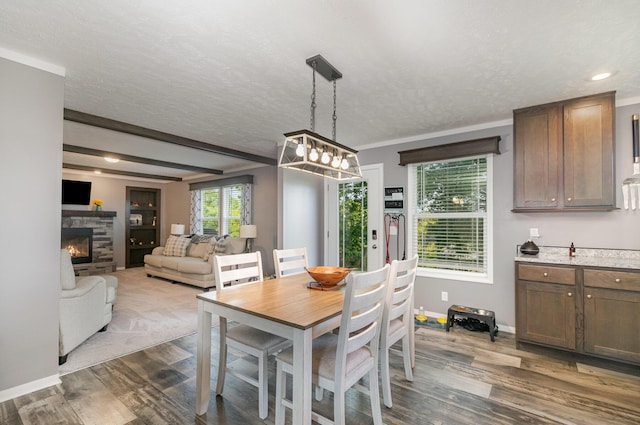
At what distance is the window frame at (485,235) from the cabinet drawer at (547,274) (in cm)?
61

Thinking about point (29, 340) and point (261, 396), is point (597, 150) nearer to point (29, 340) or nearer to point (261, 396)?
point (261, 396)

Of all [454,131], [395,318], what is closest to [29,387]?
[395,318]

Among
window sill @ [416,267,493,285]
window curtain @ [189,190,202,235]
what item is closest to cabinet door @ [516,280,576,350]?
window sill @ [416,267,493,285]

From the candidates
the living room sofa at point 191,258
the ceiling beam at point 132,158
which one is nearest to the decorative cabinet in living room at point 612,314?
the living room sofa at point 191,258

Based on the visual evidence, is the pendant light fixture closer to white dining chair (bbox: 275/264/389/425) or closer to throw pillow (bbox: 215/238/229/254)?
white dining chair (bbox: 275/264/389/425)

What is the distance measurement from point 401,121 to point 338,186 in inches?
64.0

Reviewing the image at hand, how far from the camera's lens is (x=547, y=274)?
2.84m

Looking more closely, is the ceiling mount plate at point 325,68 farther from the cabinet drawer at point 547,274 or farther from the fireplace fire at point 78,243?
the fireplace fire at point 78,243

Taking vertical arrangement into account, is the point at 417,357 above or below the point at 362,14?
below

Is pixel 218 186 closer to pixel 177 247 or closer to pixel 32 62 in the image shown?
pixel 177 247

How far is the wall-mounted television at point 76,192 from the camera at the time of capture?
263 inches

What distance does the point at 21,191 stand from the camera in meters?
2.21

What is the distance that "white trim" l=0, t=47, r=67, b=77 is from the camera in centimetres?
215

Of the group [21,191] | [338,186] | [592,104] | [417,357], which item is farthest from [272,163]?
[592,104]
